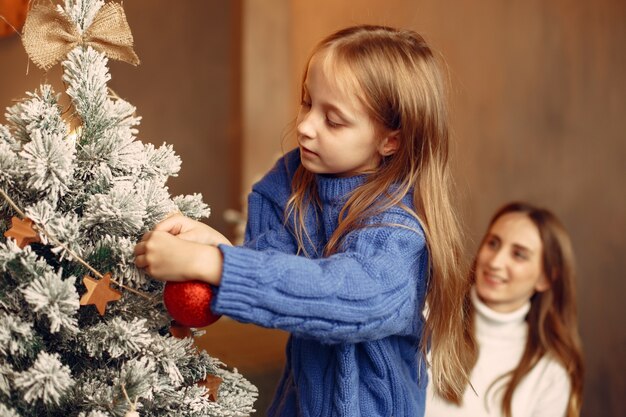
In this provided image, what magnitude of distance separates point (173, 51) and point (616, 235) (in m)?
2.52

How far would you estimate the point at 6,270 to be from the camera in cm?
76

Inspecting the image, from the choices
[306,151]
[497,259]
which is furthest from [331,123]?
[497,259]

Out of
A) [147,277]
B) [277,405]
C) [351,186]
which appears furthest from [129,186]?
[277,405]

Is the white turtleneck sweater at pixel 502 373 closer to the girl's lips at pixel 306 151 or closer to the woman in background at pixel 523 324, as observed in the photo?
the woman in background at pixel 523 324

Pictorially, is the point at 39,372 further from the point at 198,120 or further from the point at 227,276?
the point at 198,120

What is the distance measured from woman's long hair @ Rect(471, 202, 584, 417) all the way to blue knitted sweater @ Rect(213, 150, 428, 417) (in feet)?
2.57

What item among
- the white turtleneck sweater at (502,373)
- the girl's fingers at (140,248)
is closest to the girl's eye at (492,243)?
the white turtleneck sweater at (502,373)

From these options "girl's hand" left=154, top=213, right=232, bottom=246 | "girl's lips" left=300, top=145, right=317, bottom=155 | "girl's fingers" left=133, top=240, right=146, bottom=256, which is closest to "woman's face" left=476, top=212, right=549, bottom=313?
"girl's lips" left=300, top=145, right=317, bottom=155

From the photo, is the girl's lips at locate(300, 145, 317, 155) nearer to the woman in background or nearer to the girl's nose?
the woman in background

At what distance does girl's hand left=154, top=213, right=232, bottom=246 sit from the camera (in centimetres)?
83

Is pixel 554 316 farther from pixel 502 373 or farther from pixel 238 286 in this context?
pixel 238 286

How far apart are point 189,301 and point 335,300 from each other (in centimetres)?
17

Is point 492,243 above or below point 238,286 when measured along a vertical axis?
below

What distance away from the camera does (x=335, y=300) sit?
2.73 ft
